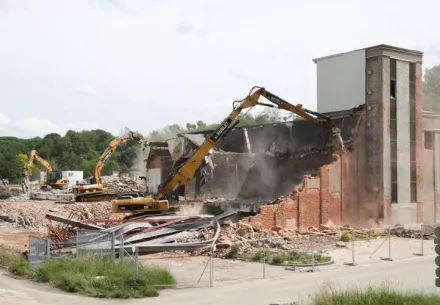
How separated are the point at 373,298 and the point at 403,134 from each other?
25.8m

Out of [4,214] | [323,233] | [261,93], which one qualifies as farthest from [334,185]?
[4,214]

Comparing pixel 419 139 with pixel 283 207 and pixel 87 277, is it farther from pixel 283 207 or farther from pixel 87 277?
pixel 87 277

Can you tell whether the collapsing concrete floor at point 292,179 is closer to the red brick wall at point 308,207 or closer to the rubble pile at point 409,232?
the red brick wall at point 308,207

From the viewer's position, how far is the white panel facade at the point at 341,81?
36128 millimetres

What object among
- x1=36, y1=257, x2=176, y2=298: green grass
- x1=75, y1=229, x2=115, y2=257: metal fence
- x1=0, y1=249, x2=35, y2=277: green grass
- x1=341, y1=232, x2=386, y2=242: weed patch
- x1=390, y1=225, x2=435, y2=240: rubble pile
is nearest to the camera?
x1=36, y1=257, x2=176, y2=298: green grass

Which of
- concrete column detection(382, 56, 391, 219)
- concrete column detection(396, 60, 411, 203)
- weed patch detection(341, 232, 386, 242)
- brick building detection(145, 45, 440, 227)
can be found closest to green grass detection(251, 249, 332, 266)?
weed patch detection(341, 232, 386, 242)

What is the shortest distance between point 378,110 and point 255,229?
11.6 metres

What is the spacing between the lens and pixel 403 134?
118ft

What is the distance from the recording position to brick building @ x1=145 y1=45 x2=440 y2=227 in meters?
33.4

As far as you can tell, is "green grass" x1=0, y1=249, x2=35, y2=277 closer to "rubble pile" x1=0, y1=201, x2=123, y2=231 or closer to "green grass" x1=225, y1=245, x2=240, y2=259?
"green grass" x1=225, y1=245, x2=240, y2=259

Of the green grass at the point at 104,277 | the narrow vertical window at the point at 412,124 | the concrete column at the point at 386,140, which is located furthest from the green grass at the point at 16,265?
the narrow vertical window at the point at 412,124

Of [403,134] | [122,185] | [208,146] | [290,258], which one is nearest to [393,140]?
[403,134]

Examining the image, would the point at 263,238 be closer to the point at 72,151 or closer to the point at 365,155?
the point at 365,155

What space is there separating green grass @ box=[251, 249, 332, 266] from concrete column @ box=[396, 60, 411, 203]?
14.2m
